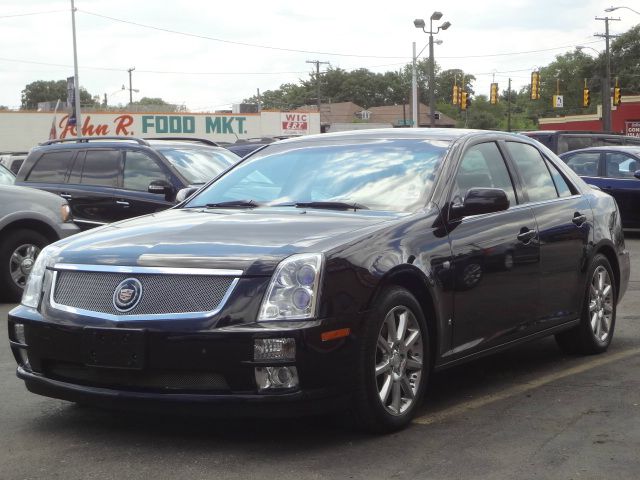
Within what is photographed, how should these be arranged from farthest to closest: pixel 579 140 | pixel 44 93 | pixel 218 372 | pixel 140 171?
pixel 44 93
pixel 579 140
pixel 140 171
pixel 218 372

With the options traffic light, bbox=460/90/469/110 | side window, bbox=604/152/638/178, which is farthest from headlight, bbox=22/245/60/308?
traffic light, bbox=460/90/469/110

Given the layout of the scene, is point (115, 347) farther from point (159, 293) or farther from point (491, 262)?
point (491, 262)

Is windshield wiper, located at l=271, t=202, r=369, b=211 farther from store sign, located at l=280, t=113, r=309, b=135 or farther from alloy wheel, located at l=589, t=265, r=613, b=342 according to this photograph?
store sign, located at l=280, t=113, r=309, b=135

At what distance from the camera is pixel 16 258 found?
10.7 m

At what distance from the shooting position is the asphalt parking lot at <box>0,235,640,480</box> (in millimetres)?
4473

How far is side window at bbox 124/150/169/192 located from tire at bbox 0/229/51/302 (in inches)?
79.2

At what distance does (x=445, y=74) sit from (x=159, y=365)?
151303 millimetres

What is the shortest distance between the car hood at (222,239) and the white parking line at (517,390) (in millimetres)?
1066

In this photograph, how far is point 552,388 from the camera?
6148 millimetres

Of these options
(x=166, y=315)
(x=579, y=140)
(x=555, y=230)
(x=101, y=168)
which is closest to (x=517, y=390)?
(x=555, y=230)

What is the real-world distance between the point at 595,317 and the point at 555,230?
0.92 m

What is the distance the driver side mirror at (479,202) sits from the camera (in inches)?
223

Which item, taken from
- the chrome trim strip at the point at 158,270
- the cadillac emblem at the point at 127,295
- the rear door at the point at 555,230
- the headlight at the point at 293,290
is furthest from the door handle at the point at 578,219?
the cadillac emblem at the point at 127,295

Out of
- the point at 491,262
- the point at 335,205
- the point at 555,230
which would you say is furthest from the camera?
the point at 555,230
